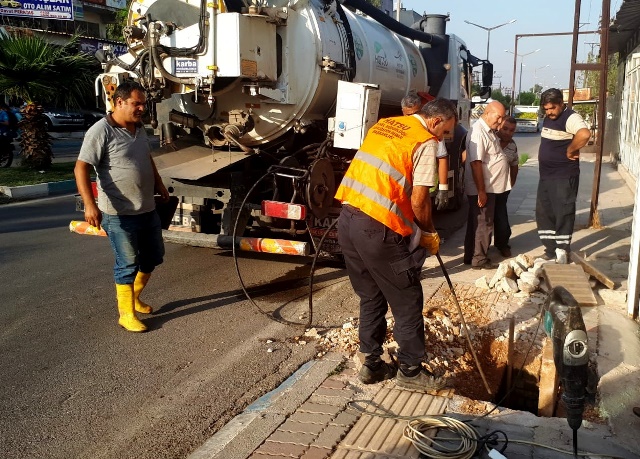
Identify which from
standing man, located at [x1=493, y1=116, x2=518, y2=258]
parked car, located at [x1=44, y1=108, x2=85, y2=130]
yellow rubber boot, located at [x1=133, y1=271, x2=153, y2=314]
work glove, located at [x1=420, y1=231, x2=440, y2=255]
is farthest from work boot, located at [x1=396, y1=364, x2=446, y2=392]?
parked car, located at [x1=44, y1=108, x2=85, y2=130]

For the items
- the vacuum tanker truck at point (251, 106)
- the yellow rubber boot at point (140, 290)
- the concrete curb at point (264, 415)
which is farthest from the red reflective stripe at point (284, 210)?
the concrete curb at point (264, 415)

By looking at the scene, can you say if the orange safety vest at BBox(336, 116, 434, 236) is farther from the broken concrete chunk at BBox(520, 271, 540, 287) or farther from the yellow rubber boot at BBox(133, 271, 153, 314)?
the broken concrete chunk at BBox(520, 271, 540, 287)

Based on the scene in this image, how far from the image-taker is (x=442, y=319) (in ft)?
15.6

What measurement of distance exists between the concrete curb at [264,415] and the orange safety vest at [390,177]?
3.77 feet

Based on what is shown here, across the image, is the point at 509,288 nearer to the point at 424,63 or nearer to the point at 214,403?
the point at 214,403

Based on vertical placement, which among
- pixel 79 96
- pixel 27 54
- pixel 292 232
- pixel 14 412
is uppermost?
pixel 27 54

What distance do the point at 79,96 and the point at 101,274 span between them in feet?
26.8

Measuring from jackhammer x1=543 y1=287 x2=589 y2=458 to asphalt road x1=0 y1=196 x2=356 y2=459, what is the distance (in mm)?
1871

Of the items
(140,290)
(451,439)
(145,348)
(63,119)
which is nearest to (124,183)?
(140,290)

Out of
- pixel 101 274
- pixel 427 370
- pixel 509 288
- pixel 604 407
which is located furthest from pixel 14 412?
pixel 509 288

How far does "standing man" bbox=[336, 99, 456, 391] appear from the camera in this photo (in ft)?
11.4

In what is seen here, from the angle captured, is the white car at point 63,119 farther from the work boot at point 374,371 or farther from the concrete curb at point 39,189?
the work boot at point 374,371

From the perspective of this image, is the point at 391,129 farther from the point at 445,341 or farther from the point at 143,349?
the point at 143,349

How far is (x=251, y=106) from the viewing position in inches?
238
